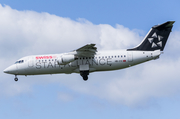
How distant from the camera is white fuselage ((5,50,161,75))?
37.4 meters

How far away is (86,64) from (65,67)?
204 cm

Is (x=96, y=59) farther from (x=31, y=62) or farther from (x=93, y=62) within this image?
(x=31, y=62)

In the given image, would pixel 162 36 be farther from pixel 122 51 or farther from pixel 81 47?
pixel 81 47

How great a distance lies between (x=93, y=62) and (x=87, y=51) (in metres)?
1.35

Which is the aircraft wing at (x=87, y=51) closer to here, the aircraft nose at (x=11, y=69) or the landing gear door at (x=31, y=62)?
the landing gear door at (x=31, y=62)

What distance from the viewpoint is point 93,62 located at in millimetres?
37469

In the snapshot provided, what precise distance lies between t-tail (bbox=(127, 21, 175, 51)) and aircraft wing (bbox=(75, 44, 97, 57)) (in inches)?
157

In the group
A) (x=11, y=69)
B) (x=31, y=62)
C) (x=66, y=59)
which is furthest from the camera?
(x=11, y=69)

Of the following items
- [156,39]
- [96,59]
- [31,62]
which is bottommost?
[31,62]

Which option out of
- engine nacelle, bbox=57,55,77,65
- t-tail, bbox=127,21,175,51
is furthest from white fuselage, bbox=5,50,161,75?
engine nacelle, bbox=57,55,77,65

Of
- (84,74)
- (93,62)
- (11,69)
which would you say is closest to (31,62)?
(11,69)

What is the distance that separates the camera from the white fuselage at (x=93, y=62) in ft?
123

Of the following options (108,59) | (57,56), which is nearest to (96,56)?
(108,59)

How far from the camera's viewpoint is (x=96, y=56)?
37562mm
